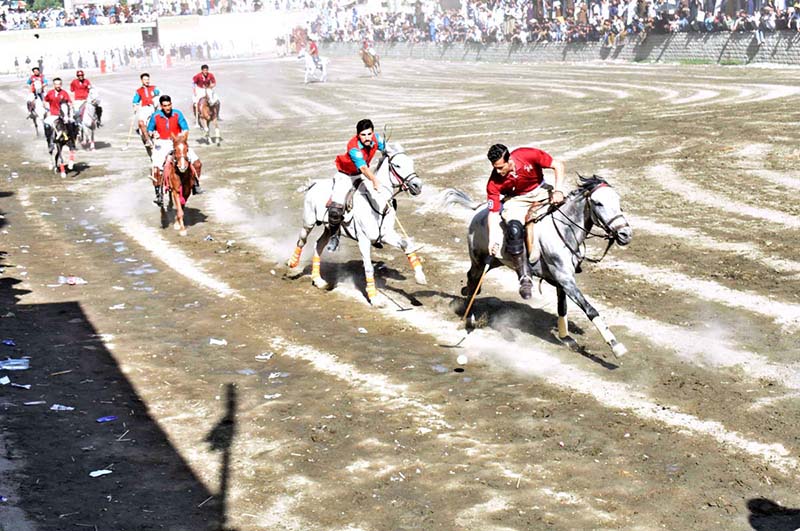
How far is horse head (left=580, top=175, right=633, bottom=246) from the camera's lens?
451 inches

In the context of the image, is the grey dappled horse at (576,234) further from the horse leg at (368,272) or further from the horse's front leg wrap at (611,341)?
the horse leg at (368,272)

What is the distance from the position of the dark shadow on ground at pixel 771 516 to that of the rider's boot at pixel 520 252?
4.12 m

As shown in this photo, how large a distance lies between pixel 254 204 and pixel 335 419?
13103mm

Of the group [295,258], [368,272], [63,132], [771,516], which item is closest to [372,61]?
[63,132]

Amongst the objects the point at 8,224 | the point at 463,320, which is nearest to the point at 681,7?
the point at 8,224

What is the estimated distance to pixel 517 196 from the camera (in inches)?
489

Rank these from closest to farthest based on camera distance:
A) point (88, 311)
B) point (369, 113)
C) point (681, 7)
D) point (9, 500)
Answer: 1. point (9, 500)
2. point (88, 311)
3. point (369, 113)
4. point (681, 7)

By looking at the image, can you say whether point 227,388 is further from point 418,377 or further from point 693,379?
point 693,379

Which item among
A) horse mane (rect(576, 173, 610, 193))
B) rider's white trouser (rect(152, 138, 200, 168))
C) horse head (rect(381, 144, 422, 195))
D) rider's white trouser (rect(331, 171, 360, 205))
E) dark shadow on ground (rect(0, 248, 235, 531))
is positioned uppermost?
horse mane (rect(576, 173, 610, 193))

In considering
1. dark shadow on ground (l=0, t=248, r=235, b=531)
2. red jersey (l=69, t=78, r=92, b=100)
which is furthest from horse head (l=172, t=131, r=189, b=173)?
red jersey (l=69, t=78, r=92, b=100)

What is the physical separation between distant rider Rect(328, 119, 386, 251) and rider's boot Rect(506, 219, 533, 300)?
9.60 ft

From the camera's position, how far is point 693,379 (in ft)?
37.2

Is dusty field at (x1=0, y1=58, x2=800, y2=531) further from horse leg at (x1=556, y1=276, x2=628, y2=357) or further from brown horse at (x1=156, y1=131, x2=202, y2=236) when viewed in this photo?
brown horse at (x1=156, y1=131, x2=202, y2=236)

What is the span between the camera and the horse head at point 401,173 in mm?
14594
